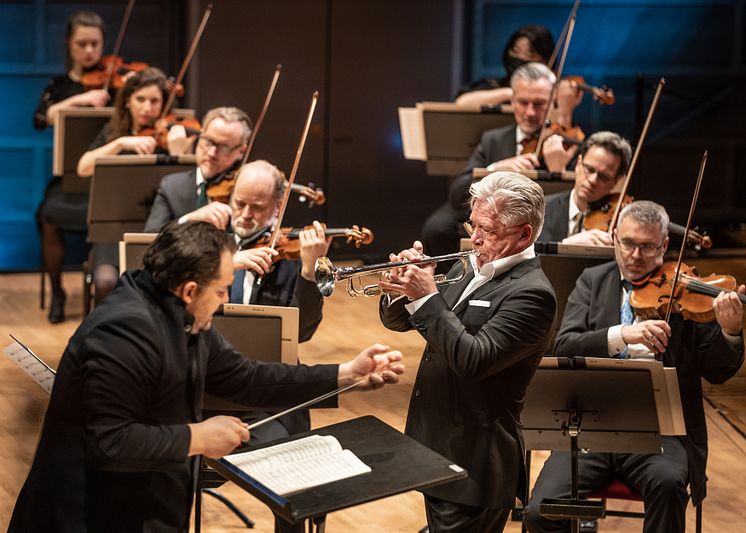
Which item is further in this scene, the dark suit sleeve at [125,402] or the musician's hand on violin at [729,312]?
the musician's hand on violin at [729,312]

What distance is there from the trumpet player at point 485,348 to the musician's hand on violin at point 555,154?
6.67ft

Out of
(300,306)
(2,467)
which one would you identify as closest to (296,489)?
(300,306)

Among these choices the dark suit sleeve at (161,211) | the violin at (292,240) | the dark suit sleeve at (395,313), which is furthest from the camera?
the dark suit sleeve at (161,211)

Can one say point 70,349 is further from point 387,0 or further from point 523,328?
point 387,0

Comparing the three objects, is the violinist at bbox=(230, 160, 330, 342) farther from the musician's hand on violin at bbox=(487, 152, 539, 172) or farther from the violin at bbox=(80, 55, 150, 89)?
the violin at bbox=(80, 55, 150, 89)

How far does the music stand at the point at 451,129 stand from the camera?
5.59 metres

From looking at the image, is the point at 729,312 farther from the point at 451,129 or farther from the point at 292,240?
the point at 451,129

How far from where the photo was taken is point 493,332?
2852 mm

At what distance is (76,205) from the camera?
20.6ft

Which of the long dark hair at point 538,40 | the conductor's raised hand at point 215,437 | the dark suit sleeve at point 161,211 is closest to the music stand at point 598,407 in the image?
the conductor's raised hand at point 215,437

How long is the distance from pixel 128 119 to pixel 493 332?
10.6ft

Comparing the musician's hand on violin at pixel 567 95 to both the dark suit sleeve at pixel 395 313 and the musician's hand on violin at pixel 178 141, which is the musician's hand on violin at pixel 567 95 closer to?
the musician's hand on violin at pixel 178 141

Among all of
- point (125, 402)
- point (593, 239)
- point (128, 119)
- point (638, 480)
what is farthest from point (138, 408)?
point (128, 119)

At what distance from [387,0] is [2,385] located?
372 centimetres
